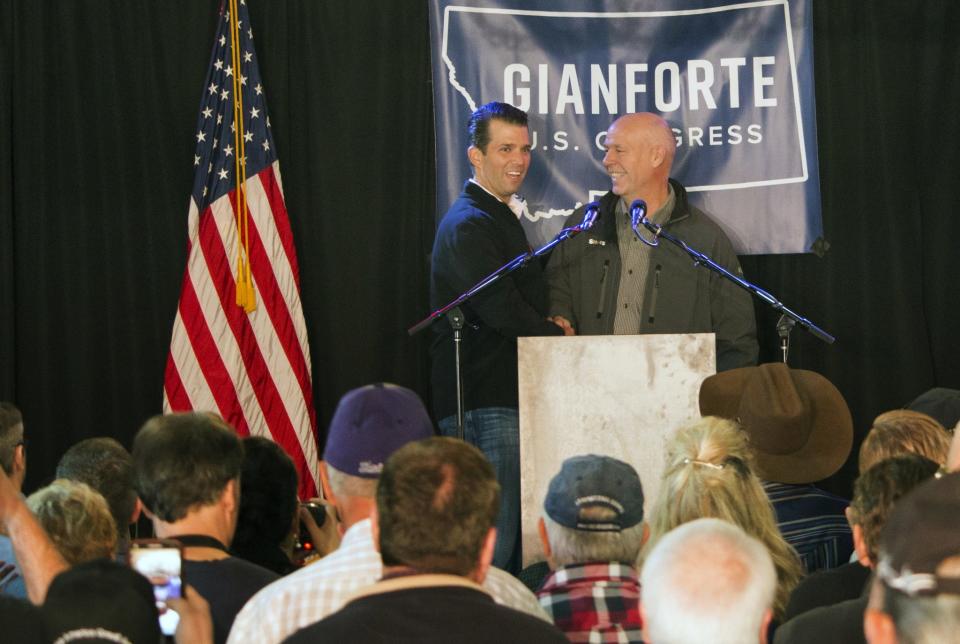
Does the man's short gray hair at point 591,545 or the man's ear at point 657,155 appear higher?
the man's ear at point 657,155

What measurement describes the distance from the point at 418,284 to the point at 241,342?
0.94m

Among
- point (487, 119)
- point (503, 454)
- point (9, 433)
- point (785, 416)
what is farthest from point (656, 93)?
point (9, 433)

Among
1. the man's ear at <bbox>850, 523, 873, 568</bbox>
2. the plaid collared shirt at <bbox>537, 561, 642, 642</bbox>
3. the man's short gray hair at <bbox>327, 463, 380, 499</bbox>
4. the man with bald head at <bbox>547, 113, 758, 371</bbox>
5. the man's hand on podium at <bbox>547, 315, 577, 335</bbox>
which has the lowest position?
the plaid collared shirt at <bbox>537, 561, 642, 642</bbox>

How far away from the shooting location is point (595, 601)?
2.49m

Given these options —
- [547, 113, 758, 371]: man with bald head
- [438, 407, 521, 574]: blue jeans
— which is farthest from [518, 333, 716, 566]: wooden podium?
[547, 113, 758, 371]: man with bald head

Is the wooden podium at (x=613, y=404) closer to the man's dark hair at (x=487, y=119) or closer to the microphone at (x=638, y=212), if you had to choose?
the microphone at (x=638, y=212)

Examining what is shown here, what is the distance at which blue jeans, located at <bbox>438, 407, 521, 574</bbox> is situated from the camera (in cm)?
521

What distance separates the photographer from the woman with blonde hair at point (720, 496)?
9.79 ft

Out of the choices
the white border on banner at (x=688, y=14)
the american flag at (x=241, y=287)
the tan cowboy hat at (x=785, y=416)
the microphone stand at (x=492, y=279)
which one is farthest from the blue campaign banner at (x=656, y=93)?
the tan cowboy hat at (x=785, y=416)

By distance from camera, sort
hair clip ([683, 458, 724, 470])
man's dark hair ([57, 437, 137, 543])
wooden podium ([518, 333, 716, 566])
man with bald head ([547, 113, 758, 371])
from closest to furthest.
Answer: hair clip ([683, 458, 724, 470])
man's dark hair ([57, 437, 137, 543])
wooden podium ([518, 333, 716, 566])
man with bald head ([547, 113, 758, 371])

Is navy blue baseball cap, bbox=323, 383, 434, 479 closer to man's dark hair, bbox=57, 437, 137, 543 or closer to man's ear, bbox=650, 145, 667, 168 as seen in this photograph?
man's dark hair, bbox=57, 437, 137, 543

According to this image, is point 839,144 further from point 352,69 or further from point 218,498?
point 218,498

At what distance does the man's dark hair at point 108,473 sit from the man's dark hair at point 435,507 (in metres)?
1.60

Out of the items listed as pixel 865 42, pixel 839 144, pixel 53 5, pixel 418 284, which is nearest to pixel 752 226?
pixel 839 144
